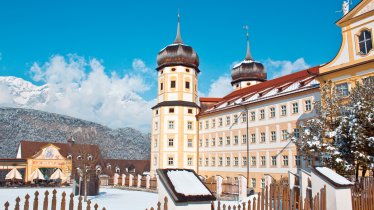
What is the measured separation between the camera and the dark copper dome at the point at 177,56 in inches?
1807

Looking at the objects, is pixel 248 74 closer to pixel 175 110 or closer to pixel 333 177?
pixel 175 110

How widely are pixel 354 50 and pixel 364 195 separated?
58.2 ft

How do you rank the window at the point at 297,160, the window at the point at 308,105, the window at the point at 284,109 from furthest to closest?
1. the window at the point at 284,109
2. the window at the point at 297,160
3. the window at the point at 308,105

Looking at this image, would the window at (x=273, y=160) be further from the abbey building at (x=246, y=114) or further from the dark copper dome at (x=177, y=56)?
the dark copper dome at (x=177, y=56)

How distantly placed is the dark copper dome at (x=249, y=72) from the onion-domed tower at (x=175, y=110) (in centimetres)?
1412

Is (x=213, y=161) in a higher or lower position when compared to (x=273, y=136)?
lower

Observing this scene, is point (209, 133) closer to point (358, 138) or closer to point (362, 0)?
point (362, 0)

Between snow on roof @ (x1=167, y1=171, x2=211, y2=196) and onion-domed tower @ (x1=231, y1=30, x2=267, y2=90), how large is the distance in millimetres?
53505

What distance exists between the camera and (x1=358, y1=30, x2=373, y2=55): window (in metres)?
23.4

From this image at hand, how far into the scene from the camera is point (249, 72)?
194 feet

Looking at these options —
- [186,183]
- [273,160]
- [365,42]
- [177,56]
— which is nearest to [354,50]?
[365,42]

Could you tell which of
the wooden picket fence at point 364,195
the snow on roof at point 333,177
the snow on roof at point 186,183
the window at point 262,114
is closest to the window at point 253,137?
the window at point 262,114

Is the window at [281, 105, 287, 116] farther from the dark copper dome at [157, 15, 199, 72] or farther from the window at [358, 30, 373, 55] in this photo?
the dark copper dome at [157, 15, 199, 72]

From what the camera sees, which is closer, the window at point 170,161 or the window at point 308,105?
the window at point 308,105
